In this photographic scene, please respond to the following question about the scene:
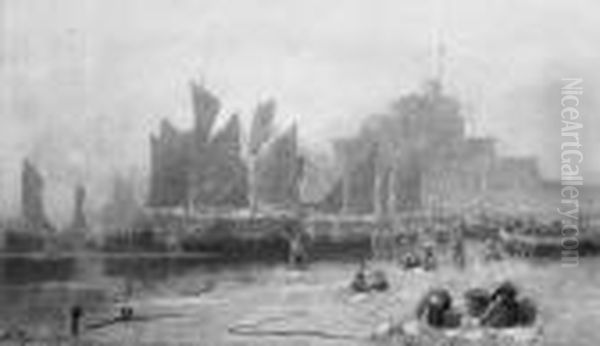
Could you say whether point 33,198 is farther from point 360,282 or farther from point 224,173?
point 360,282

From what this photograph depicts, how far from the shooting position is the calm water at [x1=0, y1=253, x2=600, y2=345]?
6738mm

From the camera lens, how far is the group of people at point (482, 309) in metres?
6.70

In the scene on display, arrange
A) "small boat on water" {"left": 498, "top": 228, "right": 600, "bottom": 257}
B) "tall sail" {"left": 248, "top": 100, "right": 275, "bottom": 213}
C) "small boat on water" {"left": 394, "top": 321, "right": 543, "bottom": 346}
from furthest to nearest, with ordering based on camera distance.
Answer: "tall sail" {"left": 248, "top": 100, "right": 275, "bottom": 213} < "small boat on water" {"left": 498, "top": 228, "right": 600, "bottom": 257} < "small boat on water" {"left": 394, "top": 321, "right": 543, "bottom": 346}

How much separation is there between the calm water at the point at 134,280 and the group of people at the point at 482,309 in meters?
0.09

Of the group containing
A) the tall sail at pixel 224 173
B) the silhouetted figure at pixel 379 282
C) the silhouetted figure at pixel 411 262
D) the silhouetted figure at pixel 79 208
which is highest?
the tall sail at pixel 224 173

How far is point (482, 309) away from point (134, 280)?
2282 mm

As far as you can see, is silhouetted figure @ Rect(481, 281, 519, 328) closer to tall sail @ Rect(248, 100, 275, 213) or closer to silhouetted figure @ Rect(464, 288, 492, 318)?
silhouetted figure @ Rect(464, 288, 492, 318)

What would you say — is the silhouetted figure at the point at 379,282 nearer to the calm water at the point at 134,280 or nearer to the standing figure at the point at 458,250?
the calm water at the point at 134,280

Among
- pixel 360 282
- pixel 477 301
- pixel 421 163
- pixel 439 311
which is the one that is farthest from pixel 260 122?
pixel 477 301

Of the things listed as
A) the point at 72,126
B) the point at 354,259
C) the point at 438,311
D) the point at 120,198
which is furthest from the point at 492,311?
the point at 72,126

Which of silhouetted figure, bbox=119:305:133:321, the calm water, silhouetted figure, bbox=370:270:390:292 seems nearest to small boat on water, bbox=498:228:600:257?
the calm water

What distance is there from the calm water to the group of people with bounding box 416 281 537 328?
0.29 ft

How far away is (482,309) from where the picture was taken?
6.74 m

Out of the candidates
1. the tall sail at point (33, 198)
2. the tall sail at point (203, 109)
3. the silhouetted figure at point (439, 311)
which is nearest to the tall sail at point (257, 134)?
the tall sail at point (203, 109)
